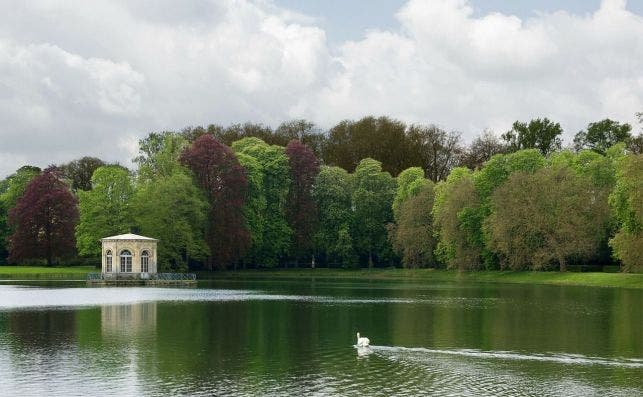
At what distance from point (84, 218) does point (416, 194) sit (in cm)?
4448

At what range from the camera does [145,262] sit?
11056 centimetres

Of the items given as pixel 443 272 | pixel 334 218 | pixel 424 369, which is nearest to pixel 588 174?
pixel 443 272

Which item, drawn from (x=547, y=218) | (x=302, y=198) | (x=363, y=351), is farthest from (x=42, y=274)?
(x=363, y=351)

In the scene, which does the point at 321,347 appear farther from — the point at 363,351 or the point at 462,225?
the point at 462,225

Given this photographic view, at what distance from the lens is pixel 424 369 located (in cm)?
3394

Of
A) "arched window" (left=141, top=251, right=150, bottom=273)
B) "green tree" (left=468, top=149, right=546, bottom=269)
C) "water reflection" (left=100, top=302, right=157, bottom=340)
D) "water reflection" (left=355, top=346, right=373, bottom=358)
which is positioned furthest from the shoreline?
"water reflection" (left=355, top=346, right=373, bottom=358)

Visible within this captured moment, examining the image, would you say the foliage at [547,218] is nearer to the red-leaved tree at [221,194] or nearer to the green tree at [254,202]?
the red-leaved tree at [221,194]

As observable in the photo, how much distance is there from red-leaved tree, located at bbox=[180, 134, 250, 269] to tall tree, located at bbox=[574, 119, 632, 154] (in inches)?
2406

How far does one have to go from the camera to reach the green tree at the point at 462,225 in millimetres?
109438

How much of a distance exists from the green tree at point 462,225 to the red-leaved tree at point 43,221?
52.2 meters

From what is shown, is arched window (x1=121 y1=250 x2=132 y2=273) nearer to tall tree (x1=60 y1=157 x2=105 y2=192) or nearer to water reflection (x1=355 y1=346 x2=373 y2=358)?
tall tree (x1=60 y1=157 x2=105 y2=192)

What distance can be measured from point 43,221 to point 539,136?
262 feet

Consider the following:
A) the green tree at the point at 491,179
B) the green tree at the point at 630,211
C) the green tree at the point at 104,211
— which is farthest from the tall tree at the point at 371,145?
the green tree at the point at 630,211

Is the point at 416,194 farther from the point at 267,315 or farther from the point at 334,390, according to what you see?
the point at 334,390
